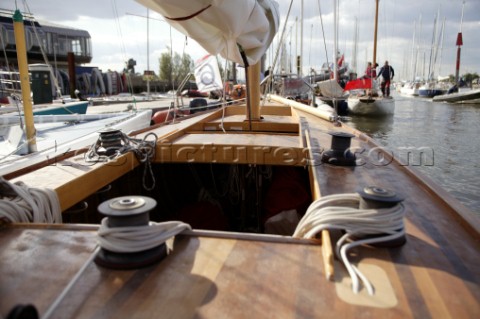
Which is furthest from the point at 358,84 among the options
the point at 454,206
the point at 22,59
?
the point at 454,206

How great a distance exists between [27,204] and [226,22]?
1.47 m

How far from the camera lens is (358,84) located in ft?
54.5

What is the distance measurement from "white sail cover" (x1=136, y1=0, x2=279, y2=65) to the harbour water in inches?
55.7

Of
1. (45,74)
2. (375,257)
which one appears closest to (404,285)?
(375,257)

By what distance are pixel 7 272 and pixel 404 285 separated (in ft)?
4.09

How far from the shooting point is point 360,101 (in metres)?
17.4

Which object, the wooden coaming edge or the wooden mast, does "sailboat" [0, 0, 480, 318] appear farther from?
the wooden mast

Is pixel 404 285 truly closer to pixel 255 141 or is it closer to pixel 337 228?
pixel 337 228

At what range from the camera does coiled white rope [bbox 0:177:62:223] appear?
1.52 meters

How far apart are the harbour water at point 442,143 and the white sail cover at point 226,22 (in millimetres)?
1415

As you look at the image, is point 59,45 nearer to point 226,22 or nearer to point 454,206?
point 226,22

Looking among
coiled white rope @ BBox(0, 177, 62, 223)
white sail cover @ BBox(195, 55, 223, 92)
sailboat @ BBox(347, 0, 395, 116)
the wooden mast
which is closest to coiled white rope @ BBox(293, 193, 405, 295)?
coiled white rope @ BBox(0, 177, 62, 223)

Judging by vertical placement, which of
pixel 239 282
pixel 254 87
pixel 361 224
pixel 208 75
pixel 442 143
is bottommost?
pixel 442 143

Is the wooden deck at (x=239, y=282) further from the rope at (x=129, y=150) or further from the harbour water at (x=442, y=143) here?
the harbour water at (x=442, y=143)
